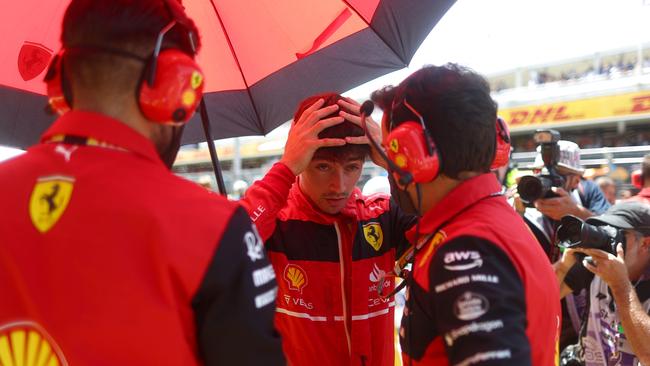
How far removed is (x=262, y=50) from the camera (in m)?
2.25

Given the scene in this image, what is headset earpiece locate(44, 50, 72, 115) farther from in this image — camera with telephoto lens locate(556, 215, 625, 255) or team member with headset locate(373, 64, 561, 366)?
camera with telephoto lens locate(556, 215, 625, 255)

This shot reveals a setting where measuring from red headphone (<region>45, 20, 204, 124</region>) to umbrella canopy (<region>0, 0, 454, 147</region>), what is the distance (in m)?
0.90

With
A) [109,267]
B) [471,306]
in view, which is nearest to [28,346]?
[109,267]

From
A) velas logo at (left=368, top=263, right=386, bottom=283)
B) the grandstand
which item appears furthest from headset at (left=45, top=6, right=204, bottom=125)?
the grandstand

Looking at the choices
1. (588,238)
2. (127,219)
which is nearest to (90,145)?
(127,219)

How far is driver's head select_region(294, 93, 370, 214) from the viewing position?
1891 mm

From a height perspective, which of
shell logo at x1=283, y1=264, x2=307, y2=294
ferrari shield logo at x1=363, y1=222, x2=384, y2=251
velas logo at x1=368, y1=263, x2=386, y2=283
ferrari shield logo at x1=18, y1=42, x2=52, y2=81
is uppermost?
ferrari shield logo at x1=18, y1=42, x2=52, y2=81

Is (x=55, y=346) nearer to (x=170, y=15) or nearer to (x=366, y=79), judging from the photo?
(x=170, y=15)

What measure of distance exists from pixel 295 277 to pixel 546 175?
5.74 ft

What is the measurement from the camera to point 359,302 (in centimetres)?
186

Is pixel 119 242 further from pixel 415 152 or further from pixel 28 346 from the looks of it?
pixel 415 152

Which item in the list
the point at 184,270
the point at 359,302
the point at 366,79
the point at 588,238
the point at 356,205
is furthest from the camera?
the point at 366,79

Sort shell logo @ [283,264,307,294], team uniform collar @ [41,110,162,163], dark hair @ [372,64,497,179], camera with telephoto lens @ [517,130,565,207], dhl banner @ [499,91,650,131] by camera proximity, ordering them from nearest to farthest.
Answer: team uniform collar @ [41,110,162,163], dark hair @ [372,64,497,179], shell logo @ [283,264,307,294], camera with telephoto lens @ [517,130,565,207], dhl banner @ [499,91,650,131]

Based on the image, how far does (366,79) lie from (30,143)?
4.88 feet
